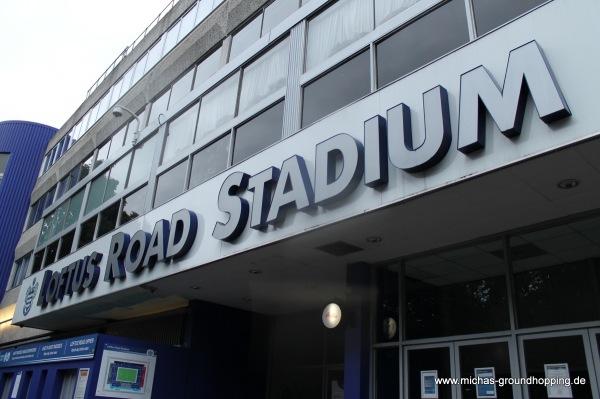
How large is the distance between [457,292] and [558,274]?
1.52 metres

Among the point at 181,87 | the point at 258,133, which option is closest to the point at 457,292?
the point at 258,133

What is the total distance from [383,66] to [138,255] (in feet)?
20.9

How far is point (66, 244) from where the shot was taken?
1620cm

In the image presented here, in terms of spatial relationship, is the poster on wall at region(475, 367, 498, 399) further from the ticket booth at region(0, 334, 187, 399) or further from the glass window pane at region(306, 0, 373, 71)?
the ticket booth at region(0, 334, 187, 399)

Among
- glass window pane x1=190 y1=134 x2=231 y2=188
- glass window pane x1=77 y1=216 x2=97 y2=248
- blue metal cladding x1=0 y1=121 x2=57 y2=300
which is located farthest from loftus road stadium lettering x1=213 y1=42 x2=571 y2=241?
blue metal cladding x1=0 y1=121 x2=57 y2=300

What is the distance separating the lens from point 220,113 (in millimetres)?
11047

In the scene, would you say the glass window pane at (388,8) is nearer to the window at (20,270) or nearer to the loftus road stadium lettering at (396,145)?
the loftus road stadium lettering at (396,145)

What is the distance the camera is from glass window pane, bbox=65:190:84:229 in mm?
16375

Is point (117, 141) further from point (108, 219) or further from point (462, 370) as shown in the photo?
point (462, 370)

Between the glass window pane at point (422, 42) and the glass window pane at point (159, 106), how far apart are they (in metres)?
7.59

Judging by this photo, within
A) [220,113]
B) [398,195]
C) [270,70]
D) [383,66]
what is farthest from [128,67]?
[398,195]

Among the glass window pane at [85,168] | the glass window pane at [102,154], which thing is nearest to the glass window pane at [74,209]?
the glass window pane at [85,168]

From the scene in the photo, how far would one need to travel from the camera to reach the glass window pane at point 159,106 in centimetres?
1371

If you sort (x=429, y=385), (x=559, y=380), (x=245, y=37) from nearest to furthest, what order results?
(x=559, y=380)
(x=429, y=385)
(x=245, y=37)
